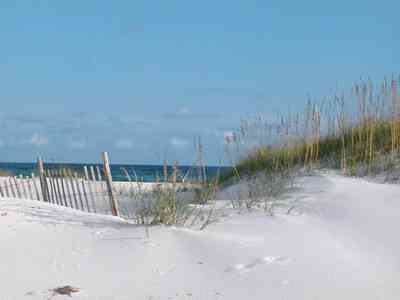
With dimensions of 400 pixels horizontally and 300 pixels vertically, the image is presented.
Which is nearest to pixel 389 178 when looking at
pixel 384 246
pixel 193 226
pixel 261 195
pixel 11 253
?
pixel 261 195

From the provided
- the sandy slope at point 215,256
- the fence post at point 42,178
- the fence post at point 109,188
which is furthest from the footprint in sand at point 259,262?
the fence post at point 42,178

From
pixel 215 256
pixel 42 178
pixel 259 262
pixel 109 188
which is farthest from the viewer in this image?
pixel 42 178

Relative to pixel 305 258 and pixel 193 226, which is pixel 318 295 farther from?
pixel 193 226

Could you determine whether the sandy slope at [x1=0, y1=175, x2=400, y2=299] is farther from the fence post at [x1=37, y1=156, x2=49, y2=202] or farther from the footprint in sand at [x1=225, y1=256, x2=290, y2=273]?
the fence post at [x1=37, y1=156, x2=49, y2=202]

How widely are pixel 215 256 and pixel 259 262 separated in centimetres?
30

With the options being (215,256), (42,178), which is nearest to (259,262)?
(215,256)

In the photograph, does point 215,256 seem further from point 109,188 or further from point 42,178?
point 42,178

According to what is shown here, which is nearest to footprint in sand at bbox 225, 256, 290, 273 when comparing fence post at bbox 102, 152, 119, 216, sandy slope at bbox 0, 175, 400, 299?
sandy slope at bbox 0, 175, 400, 299

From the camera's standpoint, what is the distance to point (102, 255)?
3.35 m

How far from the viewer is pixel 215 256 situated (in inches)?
130

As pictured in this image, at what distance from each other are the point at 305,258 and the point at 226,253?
52 centimetres

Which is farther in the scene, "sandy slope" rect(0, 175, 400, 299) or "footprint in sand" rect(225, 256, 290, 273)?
"footprint in sand" rect(225, 256, 290, 273)

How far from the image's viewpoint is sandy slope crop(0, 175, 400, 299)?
2.85 meters

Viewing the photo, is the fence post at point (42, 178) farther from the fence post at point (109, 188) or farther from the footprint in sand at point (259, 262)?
the footprint in sand at point (259, 262)
